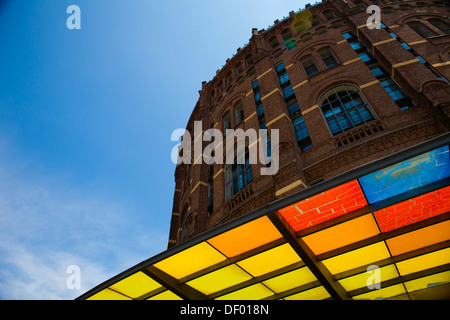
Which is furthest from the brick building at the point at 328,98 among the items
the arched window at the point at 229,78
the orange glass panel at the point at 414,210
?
the orange glass panel at the point at 414,210

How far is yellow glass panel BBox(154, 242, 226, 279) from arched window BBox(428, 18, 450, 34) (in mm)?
17673

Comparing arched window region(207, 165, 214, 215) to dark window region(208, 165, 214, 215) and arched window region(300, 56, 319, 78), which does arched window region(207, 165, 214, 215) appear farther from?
arched window region(300, 56, 319, 78)

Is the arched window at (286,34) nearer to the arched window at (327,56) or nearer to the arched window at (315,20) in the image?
the arched window at (315,20)

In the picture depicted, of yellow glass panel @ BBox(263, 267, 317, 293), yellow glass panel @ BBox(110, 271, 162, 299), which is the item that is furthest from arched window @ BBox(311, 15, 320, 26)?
yellow glass panel @ BBox(110, 271, 162, 299)

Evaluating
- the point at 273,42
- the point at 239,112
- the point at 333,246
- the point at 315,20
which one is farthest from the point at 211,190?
the point at 315,20

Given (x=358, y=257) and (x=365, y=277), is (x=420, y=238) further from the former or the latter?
(x=365, y=277)

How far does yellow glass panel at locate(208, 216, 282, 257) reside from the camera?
15.3 feet

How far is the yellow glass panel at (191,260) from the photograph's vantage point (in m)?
5.12

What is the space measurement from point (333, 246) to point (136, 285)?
14.8 ft

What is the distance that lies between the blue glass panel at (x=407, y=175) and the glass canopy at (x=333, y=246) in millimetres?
16

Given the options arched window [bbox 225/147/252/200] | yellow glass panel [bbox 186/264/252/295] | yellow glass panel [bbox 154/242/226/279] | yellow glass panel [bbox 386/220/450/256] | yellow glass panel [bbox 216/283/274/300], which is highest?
arched window [bbox 225/147/252/200]

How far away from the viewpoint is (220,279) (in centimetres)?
583

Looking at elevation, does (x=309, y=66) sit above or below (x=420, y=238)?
above
